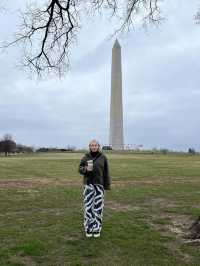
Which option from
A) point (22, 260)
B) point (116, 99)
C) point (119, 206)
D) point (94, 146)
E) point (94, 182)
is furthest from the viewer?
point (116, 99)

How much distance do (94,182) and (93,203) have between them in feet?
1.36

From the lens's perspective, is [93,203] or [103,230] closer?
[93,203]

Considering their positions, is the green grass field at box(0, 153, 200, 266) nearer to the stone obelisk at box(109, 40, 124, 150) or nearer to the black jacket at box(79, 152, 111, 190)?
the black jacket at box(79, 152, 111, 190)

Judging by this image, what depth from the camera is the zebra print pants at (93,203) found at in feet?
27.3

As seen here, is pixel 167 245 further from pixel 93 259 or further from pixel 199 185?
pixel 199 185

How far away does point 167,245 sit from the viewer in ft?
26.1

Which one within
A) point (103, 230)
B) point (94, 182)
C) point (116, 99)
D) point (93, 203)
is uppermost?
point (116, 99)

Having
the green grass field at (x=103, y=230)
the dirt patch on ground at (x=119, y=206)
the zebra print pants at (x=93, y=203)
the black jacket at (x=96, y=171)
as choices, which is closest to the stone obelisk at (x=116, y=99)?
the green grass field at (x=103, y=230)

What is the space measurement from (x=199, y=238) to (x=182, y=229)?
1226 mm

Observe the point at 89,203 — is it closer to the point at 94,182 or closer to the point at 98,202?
the point at 98,202

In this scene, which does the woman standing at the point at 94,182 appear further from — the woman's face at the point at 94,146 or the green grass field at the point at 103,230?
the green grass field at the point at 103,230

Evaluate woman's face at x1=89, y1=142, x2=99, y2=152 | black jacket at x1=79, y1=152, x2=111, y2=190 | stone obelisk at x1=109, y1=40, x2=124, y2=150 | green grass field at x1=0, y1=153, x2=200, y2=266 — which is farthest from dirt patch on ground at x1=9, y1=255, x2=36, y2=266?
stone obelisk at x1=109, y1=40, x2=124, y2=150

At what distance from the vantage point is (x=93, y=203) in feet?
27.5

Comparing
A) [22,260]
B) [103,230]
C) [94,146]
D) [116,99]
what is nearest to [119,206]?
[103,230]
